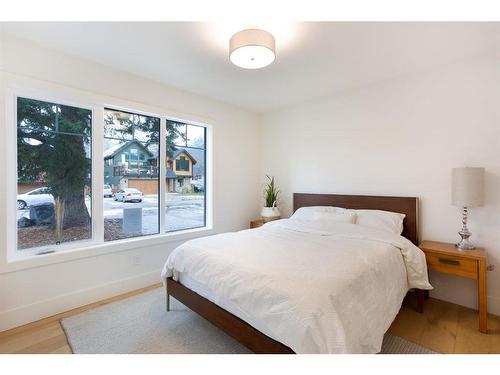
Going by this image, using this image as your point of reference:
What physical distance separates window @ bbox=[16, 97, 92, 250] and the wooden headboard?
2854 mm

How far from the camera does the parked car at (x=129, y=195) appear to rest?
2.94 m

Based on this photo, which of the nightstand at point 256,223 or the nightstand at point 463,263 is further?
the nightstand at point 256,223

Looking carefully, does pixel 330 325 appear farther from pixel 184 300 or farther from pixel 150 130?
pixel 150 130

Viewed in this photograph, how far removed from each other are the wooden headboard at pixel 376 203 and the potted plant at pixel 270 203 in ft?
1.37

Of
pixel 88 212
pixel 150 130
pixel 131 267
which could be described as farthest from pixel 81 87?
pixel 131 267

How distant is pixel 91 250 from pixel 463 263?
143 inches

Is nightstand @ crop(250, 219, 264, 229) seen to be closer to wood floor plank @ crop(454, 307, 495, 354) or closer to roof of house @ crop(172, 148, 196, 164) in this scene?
roof of house @ crop(172, 148, 196, 164)

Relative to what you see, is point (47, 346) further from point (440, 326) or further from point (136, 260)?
point (440, 326)

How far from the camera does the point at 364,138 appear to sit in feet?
10.3

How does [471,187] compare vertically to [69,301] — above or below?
above

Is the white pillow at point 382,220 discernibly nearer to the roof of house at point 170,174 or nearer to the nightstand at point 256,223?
the nightstand at point 256,223

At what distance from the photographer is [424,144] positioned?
2.69 m

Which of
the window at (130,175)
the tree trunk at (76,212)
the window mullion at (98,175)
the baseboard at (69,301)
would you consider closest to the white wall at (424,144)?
the window at (130,175)

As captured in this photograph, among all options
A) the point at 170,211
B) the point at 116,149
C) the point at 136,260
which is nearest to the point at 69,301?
the point at 136,260
